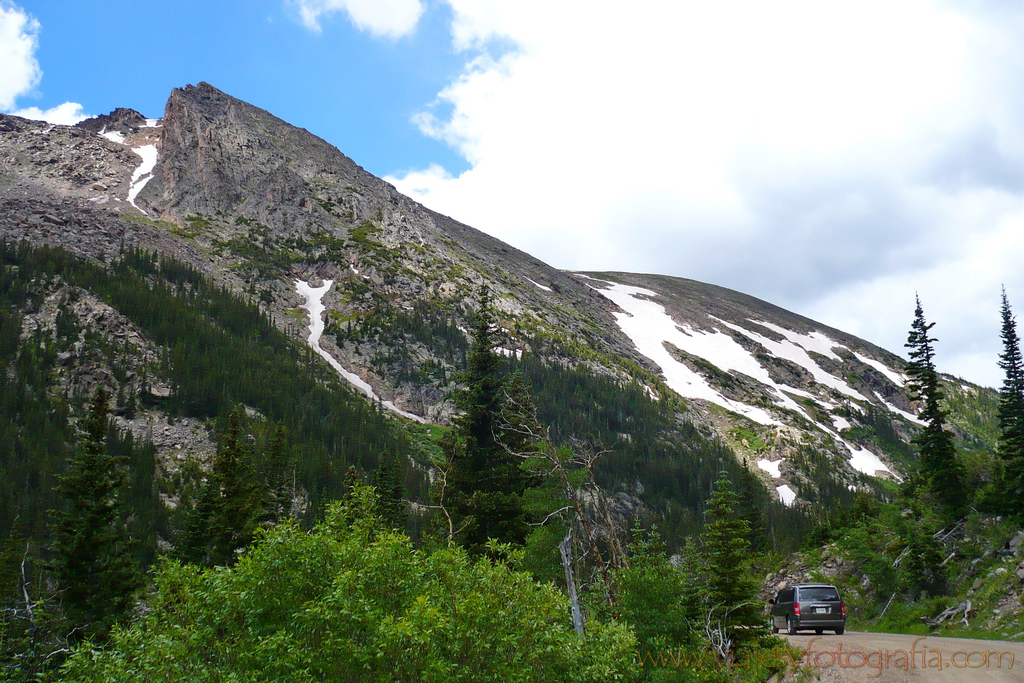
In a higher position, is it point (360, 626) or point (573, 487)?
point (573, 487)

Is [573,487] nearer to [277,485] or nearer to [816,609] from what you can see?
[816,609]

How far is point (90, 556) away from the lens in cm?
2827

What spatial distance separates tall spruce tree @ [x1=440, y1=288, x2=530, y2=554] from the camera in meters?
24.7

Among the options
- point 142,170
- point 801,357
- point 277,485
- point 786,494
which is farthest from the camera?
point 801,357

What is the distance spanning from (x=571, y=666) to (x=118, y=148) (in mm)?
195200

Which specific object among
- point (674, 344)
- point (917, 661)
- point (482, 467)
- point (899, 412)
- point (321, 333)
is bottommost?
point (917, 661)

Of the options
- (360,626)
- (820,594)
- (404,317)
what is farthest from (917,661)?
(404,317)

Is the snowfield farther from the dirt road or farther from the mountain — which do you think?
the dirt road

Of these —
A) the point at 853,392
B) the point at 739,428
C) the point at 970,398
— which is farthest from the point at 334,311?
the point at 970,398

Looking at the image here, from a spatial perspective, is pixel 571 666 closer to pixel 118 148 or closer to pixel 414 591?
pixel 414 591

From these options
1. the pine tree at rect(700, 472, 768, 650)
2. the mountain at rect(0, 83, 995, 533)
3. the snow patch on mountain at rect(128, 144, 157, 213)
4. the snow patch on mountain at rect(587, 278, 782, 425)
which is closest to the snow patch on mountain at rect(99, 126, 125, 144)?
the mountain at rect(0, 83, 995, 533)

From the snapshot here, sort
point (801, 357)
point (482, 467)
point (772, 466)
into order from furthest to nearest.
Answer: point (801, 357)
point (772, 466)
point (482, 467)

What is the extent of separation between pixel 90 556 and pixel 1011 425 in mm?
44853

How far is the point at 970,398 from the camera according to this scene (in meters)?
185
